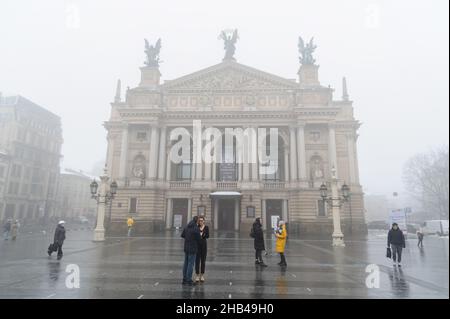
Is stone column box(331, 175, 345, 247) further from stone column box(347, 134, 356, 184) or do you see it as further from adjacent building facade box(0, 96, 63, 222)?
adjacent building facade box(0, 96, 63, 222)

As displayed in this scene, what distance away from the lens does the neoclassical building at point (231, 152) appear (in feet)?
133

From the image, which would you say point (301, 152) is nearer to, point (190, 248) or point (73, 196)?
point (190, 248)

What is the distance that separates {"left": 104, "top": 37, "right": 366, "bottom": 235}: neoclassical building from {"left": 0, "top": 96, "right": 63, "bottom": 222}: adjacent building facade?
9735mm

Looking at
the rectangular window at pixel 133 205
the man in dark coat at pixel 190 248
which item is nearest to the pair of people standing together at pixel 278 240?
the man in dark coat at pixel 190 248

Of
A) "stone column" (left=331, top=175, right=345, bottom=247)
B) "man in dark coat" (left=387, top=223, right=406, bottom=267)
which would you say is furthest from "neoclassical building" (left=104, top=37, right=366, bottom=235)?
"man in dark coat" (left=387, top=223, right=406, bottom=267)

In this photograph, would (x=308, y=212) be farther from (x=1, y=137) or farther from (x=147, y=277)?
(x=1, y=137)

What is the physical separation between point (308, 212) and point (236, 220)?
1001 cm

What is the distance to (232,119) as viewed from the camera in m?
42.9

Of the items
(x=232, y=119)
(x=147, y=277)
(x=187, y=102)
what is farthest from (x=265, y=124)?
(x=147, y=277)

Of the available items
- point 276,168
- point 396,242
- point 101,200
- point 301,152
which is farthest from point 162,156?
point 396,242

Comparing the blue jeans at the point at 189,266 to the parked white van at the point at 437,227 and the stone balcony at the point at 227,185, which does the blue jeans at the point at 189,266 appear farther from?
the parked white van at the point at 437,227

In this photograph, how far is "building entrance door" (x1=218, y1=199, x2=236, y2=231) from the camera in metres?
42.6

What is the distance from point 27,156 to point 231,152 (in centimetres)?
2704
